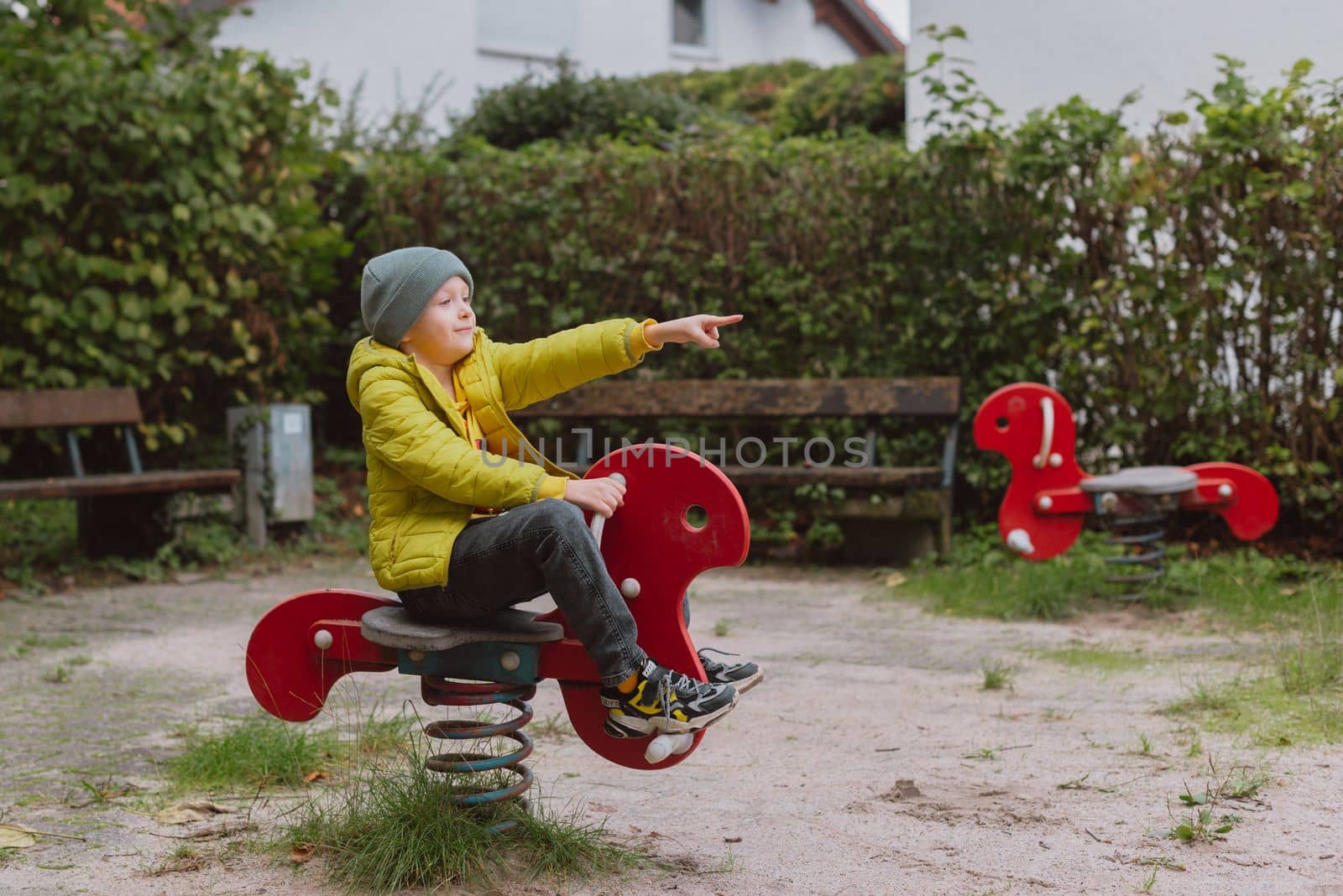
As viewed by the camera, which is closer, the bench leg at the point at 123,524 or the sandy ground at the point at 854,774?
the sandy ground at the point at 854,774

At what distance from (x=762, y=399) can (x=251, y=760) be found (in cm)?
498

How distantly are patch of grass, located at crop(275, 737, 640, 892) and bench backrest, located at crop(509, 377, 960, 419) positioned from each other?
16.7ft

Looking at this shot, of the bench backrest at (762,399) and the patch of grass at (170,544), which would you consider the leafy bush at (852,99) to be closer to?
the bench backrest at (762,399)

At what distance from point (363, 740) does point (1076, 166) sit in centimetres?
562

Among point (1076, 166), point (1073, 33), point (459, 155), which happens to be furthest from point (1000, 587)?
point (459, 155)

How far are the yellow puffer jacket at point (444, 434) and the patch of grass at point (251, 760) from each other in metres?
0.98

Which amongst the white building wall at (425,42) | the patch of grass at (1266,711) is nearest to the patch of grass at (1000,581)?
the patch of grass at (1266,711)

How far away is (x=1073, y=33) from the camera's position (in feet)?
33.9

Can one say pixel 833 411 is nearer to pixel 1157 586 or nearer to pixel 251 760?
pixel 1157 586

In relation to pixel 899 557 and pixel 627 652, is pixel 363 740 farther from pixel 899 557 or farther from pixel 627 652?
pixel 899 557

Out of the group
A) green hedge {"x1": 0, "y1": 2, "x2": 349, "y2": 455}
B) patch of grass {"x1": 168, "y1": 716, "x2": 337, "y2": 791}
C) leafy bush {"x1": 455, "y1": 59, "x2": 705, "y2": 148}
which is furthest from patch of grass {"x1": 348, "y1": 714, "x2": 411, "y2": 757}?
leafy bush {"x1": 455, "y1": 59, "x2": 705, "y2": 148}

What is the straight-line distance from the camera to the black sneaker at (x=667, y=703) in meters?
2.89

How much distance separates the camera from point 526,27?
65.7 ft

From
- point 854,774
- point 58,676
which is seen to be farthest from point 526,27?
point 854,774
